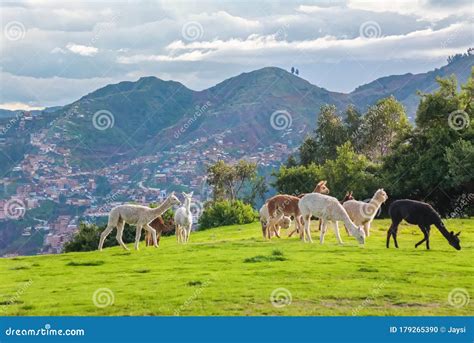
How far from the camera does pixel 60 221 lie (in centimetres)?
14600

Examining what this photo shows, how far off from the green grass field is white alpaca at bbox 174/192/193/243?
341 cm

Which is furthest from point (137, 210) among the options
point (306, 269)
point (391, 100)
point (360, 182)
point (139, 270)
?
point (391, 100)

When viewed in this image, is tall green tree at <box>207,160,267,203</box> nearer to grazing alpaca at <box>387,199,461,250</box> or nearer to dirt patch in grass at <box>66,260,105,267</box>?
grazing alpaca at <box>387,199,461,250</box>

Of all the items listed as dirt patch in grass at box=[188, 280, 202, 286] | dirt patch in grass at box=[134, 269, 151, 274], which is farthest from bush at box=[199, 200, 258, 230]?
dirt patch in grass at box=[188, 280, 202, 286]

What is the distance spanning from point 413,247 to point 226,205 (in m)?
40.3

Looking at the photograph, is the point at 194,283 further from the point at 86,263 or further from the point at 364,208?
the point at 364,208

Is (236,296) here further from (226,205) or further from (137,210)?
(226,205)

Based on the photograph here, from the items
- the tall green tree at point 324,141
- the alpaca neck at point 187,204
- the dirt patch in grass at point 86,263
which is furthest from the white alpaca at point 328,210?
the tall green tree at point 324,141

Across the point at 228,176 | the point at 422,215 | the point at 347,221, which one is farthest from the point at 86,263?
the point at 228,176

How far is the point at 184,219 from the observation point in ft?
105

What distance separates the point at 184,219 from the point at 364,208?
8287 mm

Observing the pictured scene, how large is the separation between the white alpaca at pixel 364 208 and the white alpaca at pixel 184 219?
709cm

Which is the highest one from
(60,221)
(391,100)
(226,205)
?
(391,100)

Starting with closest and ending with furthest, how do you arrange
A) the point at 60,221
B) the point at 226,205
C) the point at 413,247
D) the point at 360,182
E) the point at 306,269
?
1. the point at 306,269
2. the point at 413,247
3. the point at 360,182
4. the point at 226,205
5. the point at 60,221
